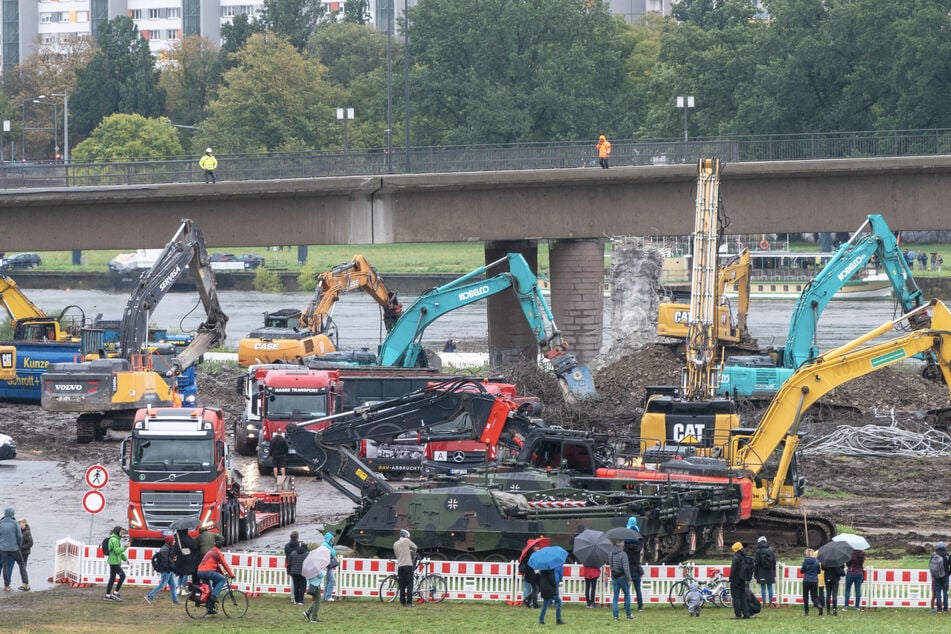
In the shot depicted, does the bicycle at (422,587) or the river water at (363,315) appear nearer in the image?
the bicycle at (422,587)

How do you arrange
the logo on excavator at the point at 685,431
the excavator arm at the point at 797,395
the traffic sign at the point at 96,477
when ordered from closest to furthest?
the traffic sign at the point at 96,477
the excavator arm at the point at 797,395
the logo on excavator at the point at 685,431

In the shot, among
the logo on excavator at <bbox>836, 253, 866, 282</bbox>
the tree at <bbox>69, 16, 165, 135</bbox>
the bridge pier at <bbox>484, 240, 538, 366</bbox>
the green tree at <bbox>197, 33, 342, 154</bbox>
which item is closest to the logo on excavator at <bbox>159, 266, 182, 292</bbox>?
the bridge pier at <bbox>484, 240, 538, 366</bbox>

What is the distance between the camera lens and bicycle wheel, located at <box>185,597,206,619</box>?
87.4 ft

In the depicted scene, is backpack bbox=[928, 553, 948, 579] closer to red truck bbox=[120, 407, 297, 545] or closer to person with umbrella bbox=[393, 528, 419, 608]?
person with umbrella bbox=[393, 528, 419, 608]

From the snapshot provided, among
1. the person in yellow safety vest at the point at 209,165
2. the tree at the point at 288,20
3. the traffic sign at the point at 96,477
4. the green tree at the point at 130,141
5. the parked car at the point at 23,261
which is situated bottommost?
the traffic sign at the point at 96,477

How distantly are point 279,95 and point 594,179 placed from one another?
74730 mm

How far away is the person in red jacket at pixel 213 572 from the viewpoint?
26672mm

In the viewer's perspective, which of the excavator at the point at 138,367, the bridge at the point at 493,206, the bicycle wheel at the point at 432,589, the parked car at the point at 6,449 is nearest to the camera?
the bicycle wheel at the point at 432,589

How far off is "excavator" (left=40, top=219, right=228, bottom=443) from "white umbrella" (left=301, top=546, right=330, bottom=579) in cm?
2147

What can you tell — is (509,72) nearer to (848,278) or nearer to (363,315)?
(363,315)

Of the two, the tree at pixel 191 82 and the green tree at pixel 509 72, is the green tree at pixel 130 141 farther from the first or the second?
the green tree at pixel 509 72

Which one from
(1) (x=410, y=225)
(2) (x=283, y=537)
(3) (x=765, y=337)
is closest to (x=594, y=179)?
(1) (x=410, y=225)

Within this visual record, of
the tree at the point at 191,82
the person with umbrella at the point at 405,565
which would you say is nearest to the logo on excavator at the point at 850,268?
the person with umbrella at the point at 405,565

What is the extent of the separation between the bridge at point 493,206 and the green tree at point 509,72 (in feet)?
184
